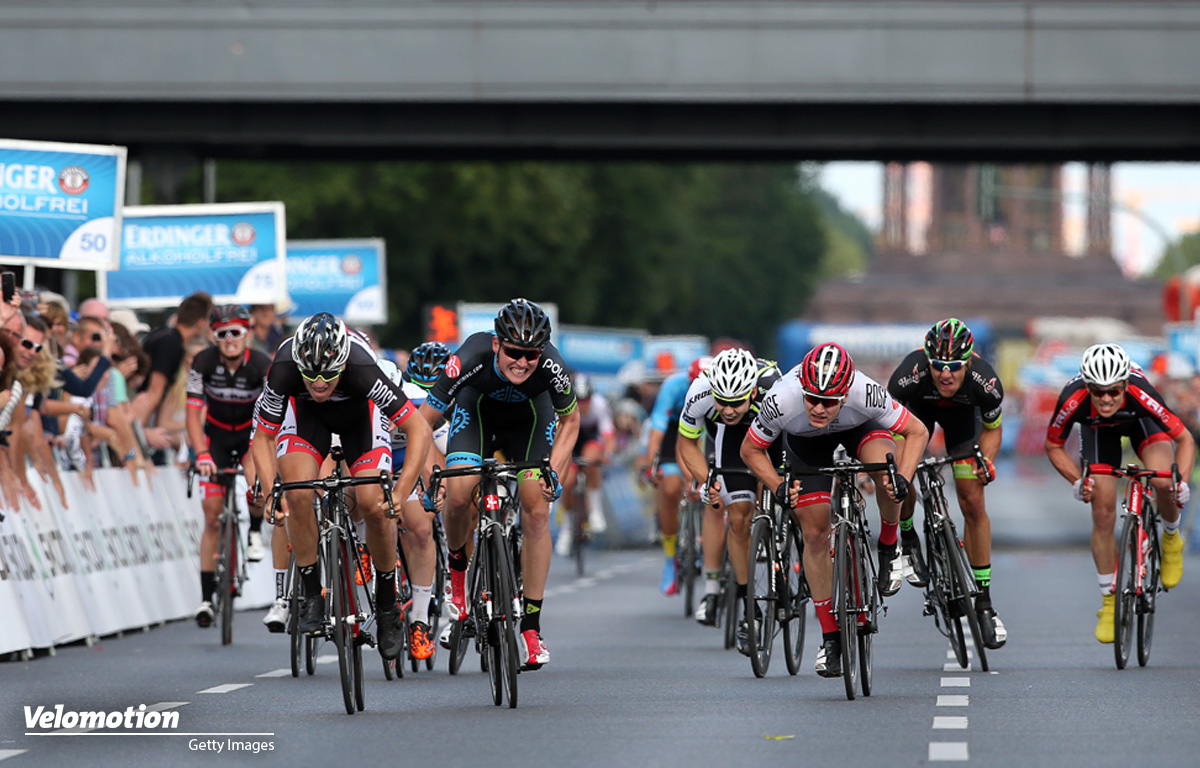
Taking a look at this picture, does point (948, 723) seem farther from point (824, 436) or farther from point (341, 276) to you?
point (341, 276)

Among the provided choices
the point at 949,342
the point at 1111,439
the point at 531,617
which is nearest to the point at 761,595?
the point at 949,342

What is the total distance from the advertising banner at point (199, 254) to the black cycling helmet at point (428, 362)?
9577mm

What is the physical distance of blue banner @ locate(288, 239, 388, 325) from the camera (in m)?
29.5

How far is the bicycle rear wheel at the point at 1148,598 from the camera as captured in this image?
13336 mm

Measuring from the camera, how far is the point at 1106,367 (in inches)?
520

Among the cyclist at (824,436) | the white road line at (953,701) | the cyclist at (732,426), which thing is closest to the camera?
the white road line at (953,701)

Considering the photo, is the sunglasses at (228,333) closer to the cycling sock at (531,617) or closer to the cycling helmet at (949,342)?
the cycling sock at (531,617)

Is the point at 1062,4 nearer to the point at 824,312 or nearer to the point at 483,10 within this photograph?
the point at 483,10

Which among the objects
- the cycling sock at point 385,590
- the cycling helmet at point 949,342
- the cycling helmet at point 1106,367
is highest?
the cycling helmet at point 949,342

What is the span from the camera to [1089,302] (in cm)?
14975

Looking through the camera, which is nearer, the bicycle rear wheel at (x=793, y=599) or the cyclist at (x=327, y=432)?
the cyclist at (x=327, y=432)

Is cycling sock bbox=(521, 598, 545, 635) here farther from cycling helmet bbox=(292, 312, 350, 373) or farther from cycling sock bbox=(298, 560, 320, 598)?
cycling helmet bbox=(292, 312, 350, 373)

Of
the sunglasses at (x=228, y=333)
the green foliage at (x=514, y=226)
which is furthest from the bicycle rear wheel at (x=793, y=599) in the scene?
the green foliage at (x=514, y=226)

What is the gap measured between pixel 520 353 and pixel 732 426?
3588mm
